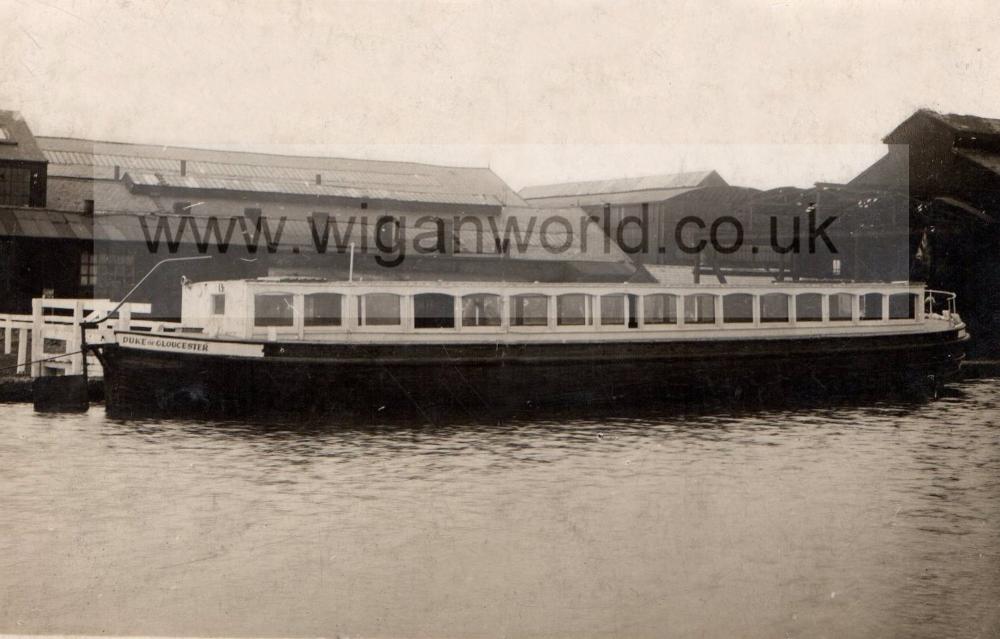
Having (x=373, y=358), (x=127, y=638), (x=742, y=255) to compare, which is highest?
(x=742, y=255)

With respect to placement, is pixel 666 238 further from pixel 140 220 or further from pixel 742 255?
pixel 140 220

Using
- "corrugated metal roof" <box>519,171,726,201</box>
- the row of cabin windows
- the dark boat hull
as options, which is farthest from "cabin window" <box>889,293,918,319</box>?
"corrugated metal roof" <box>519,171,726,201</box>

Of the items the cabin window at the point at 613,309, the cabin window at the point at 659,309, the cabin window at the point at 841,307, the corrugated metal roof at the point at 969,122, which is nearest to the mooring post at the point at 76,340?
the cabin window at the point at 613,309

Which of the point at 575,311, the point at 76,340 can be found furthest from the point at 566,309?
the point at 76,340

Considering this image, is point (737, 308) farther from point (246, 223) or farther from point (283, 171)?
point (283, 171)

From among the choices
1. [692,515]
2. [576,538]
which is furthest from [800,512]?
[576,538]

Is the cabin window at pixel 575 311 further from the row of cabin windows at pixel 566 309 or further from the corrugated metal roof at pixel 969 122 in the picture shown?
the corrugated metal roof at pixel 969 122
